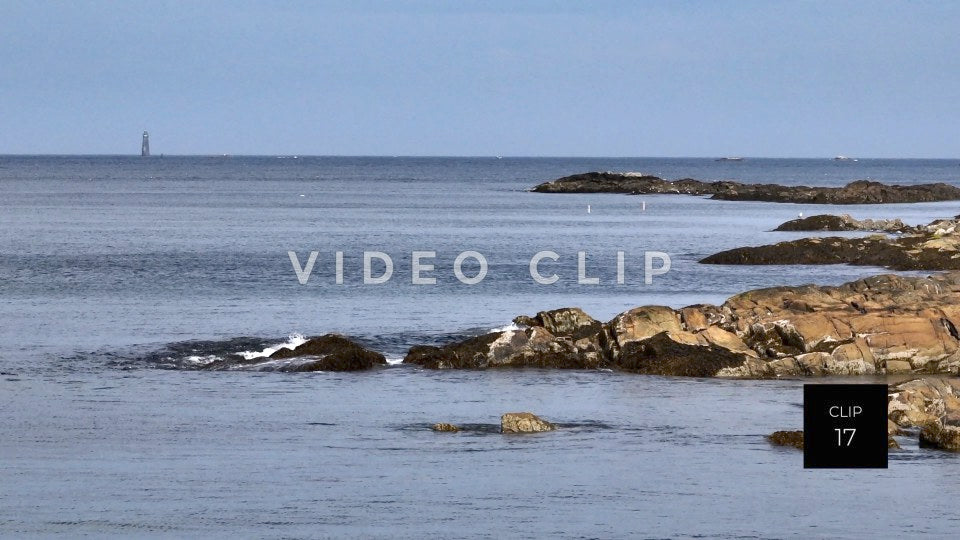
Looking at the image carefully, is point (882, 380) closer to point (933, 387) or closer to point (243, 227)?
point (933, 387)

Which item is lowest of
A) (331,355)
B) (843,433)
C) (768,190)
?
(331,355)

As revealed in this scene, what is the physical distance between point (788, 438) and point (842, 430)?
4.17 metres

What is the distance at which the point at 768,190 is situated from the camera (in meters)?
126

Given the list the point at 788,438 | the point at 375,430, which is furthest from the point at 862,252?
the point at 375,430

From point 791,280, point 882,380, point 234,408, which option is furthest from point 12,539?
point 791,280

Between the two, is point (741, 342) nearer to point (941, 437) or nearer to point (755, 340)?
point (755, 340)

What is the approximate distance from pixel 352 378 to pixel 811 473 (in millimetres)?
11422

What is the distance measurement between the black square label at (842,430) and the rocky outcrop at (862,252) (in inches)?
1337

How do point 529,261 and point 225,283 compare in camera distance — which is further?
point 529,261

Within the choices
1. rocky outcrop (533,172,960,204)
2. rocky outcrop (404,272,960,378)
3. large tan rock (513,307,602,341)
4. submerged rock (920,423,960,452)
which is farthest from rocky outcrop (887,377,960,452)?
rocky outcrop (533,172,960,204)

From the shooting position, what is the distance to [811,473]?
2097cm

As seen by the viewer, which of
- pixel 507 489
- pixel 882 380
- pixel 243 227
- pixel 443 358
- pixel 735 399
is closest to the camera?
pixel 507 489

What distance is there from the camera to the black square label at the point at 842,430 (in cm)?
1839

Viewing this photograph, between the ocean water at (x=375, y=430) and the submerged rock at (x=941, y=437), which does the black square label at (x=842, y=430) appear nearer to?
the ocean water at (x=375, y=430)
